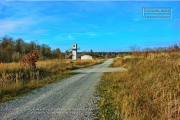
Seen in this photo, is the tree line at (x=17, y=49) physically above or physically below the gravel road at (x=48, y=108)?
above

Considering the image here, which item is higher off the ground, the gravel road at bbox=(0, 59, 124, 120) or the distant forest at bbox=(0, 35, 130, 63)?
the distant forest at bbox=(0, 35, 130, 63)

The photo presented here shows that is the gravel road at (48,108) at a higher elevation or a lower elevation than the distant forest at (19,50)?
lower

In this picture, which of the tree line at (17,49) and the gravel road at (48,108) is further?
the tree line at (17,49)

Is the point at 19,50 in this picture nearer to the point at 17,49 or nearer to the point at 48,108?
the point at 17,49

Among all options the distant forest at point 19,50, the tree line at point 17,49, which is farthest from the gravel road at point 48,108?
the tree line at point 17,49

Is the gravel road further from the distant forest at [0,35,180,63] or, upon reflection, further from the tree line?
the tree line

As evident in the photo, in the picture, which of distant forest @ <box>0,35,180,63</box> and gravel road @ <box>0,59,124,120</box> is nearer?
gravel road @ <box>0,59,124,120</box>

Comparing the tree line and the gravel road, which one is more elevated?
the tree line

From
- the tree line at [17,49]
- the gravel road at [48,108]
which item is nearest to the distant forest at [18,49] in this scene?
the tree line at [17,49]

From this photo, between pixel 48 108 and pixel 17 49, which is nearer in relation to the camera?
pixel 48 108

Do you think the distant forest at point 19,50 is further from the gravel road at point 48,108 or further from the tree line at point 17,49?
the gravel road at point 48,108

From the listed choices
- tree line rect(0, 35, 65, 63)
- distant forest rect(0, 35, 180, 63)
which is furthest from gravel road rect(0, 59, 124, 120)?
tree line rect(0, 35, 65, 63)

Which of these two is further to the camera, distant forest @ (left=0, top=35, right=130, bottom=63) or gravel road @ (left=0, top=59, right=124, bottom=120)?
distant forest @ (left=0, top=35, right=130, bottom=63)

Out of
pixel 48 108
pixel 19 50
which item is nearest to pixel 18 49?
pixel 19 50
